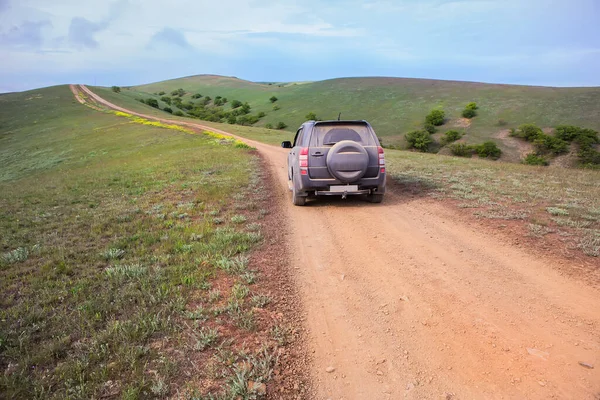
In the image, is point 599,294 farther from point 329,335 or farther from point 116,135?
point 116,135

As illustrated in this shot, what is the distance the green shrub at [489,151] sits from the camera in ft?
153

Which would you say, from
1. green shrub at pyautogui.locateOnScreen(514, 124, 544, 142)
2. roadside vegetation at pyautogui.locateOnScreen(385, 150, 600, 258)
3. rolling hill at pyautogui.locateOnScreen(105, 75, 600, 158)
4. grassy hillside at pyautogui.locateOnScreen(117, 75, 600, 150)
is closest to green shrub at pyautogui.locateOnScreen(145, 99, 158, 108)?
rolling hill at pyautogui.locateOnScreen(105, 75, 600, 158)

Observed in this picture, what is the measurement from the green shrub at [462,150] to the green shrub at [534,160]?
6819mm

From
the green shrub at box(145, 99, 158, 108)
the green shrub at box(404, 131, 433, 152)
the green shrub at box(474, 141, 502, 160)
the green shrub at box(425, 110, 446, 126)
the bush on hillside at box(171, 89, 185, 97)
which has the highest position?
the bush on hillside at box(171, 89, 185, 97)

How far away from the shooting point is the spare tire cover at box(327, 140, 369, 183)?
26.6 feet

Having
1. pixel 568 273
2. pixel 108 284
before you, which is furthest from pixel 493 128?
pixel 108 284

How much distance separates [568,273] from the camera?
16.1ft

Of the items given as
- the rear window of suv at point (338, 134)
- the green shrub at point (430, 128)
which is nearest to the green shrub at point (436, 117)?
the green shrub at point (430, 128)

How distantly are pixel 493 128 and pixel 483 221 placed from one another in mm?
58240

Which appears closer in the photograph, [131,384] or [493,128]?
[131,384]

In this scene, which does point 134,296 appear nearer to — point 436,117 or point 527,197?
point 527,197

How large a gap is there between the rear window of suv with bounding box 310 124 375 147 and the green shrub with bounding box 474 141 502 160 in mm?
45317

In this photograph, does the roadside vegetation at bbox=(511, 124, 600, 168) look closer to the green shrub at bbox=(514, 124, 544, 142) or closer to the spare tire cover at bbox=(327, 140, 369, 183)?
the green shrub at bbox=(514, 124, 544, 142)

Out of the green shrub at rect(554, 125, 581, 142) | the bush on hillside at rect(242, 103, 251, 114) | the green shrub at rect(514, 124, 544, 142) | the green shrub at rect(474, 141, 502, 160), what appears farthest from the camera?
the bush on hillside at rect(242, 103, 251, 114)
